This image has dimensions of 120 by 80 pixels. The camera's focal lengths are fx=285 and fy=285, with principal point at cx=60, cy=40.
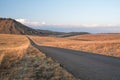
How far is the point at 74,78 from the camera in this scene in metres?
12.8

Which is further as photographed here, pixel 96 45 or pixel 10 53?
pixel 96 45

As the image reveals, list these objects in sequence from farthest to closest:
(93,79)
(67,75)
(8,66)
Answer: (8,66) < (67,75) < (93,79)

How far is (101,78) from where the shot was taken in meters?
13.0

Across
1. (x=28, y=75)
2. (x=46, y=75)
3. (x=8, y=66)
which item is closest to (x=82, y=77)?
(x=46, y=75)

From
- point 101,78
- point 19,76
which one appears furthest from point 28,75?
point 101,78

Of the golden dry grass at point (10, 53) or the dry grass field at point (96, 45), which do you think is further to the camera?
the dry grass field at point (96, 45)

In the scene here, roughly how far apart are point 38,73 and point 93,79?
10.7 ft

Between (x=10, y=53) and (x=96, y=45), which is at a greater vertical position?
(x=96, y=45)

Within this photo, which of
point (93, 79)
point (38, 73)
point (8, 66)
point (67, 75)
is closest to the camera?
point (93, 79)

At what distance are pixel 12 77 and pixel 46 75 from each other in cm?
165

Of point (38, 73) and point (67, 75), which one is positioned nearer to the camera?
point (67, 75)

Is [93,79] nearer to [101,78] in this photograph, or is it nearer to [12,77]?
[101,78]

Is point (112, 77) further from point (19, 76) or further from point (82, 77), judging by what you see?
point (19, 76)

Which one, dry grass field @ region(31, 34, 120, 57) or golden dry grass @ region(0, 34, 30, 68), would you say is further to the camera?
dry grass field @ region(31, 34, 120, 57)
